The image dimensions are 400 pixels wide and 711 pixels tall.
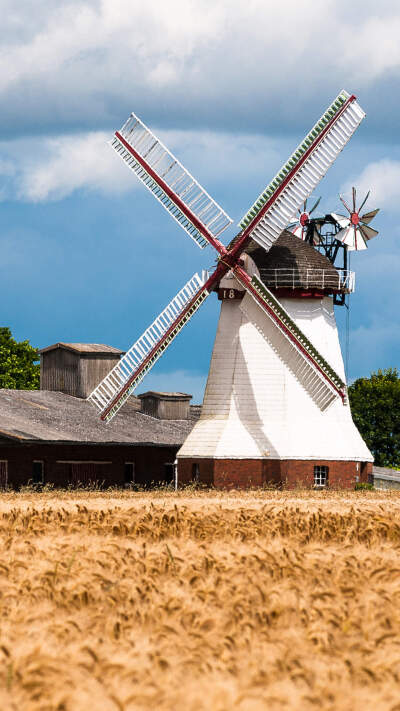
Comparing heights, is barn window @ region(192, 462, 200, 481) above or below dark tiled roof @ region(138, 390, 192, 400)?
below

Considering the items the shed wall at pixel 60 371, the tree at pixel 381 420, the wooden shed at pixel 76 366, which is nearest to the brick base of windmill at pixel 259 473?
the wooden shed at pixel 76 366

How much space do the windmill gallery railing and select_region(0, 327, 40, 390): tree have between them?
4511 centimetres

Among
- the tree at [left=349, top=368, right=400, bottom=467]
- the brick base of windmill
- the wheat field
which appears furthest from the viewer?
the tree at [left=349, top=368, right=400, bottom=467]

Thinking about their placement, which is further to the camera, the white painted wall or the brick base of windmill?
the white painted wall

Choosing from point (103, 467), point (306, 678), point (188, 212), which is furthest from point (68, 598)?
point (103, 467)

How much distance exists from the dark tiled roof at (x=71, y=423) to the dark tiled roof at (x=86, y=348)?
2855mm

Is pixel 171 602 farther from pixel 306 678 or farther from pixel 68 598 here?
pixel 306 678

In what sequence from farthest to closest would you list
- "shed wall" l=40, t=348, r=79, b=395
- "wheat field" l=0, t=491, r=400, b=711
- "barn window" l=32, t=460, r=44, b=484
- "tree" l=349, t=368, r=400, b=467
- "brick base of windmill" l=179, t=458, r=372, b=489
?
1. "tree" l=349, t=368, r=400, b=467
2. "shed wall" l=40, t=348, r=79, b=395
3. "barn window" l=32, t=460, r=44, b=484
4. "brick base of windmill" l=179, t=458, r=372, b=489
5. "wheat field" l=0, t=491, r=400, b=711

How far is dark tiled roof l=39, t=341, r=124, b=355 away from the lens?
226ft

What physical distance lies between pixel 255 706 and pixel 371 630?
3592mm

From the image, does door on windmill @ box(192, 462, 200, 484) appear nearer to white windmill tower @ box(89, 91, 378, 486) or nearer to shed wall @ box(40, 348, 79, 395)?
white windmill tower @ box(89, 91, 378, 486)

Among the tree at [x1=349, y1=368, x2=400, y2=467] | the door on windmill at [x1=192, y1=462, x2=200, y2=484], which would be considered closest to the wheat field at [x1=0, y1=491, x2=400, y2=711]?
the door on windmill at [x1=192, y1=462, x2=200, y2=484]

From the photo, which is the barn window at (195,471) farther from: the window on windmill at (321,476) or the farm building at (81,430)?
the farm building at (81,430)

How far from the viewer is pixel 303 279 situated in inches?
2055
